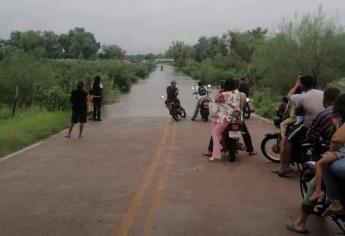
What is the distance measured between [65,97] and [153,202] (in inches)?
726

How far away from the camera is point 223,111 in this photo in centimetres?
1166

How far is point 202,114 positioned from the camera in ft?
69.8

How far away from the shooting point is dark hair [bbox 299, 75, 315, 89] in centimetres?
920

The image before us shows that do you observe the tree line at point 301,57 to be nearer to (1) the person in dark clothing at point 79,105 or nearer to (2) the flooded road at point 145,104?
(2) the flooded road at point 145,104

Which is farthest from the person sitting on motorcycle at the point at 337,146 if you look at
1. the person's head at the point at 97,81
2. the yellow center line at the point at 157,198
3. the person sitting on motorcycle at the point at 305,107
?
the person's head at the point at 97,81

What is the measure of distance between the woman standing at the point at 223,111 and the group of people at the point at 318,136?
4.85ft

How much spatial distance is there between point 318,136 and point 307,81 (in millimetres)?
1960

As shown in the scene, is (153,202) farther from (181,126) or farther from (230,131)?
(181,126)

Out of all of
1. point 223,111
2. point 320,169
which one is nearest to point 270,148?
point 223,111

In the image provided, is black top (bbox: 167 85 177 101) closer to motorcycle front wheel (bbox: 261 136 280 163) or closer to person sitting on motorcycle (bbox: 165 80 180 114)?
person sitting on motorcycle (bbox: 165 80 180 114)

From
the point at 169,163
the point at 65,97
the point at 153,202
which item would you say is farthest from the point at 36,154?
the point at 65,97

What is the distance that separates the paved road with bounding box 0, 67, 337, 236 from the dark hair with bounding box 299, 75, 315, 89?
165cm

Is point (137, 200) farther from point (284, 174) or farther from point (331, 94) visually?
point (331, 94)

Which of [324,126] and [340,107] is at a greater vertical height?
[340,107]
